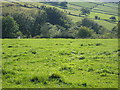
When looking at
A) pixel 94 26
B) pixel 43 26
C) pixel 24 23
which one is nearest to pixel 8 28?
pixel 24 23

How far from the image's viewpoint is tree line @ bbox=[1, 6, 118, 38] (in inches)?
3496

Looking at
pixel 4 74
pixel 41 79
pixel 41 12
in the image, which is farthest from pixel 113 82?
pixel 41 12

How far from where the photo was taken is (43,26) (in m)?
110

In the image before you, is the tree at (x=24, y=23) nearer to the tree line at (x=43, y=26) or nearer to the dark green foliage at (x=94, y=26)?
the tree line at (x=43, y=26)

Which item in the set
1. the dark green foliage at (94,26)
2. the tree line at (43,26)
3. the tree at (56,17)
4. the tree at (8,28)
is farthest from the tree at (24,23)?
the dark green foliage at (94,26)

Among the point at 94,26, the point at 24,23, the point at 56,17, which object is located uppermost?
the point at 56,17

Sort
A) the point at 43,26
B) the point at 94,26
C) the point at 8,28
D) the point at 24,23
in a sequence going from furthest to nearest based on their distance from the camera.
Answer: the point at 94,26, the point at 43,26, the point at 24,23, the point at 8,28

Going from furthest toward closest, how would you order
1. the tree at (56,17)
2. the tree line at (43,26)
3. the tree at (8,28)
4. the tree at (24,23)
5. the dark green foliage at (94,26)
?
the dark green foliage at (94,26) < the tree at (56,17) < the tree at (24,23) < the tree line at (43,26) < the tree at (8,28)

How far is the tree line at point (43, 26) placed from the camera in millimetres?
88800

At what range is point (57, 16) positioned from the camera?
131 m

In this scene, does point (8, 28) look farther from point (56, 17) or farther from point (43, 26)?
point (56, 17)

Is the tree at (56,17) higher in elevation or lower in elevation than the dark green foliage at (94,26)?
higher

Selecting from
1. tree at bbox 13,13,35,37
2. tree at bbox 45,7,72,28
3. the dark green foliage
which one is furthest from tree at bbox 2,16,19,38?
the dark green foliage

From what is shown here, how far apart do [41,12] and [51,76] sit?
371ft
